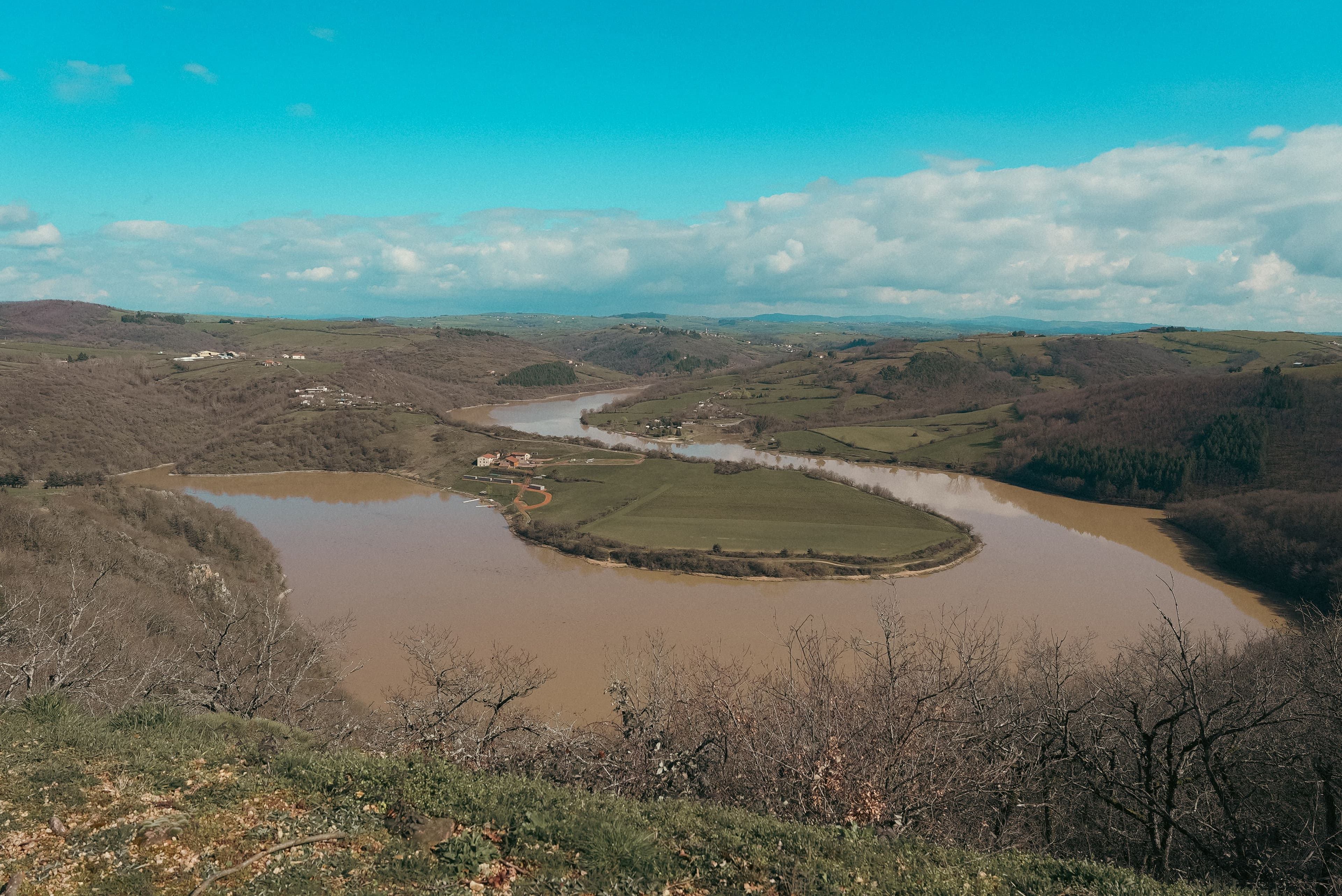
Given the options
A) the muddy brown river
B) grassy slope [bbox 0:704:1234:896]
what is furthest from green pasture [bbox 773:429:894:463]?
grassy slope [bbox 0:704:1234:896]

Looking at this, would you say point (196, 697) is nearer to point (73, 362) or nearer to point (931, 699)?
point (931, 699)

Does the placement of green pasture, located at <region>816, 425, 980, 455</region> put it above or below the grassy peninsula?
above

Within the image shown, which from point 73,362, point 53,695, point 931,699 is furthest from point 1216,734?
point 73,362

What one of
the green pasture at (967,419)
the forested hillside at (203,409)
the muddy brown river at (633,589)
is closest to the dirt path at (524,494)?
the muddy brown river at (633,589)

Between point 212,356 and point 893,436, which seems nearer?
point 893,436

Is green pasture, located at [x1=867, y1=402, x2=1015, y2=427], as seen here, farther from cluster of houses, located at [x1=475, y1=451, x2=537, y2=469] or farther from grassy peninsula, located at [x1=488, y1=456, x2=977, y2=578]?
cluster of houses, located at [x1=475, y1=451, x2=537, y2=469]

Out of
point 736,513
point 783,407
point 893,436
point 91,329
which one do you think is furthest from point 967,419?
point 91,329

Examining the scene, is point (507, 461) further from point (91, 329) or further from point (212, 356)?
point (91, 329)
